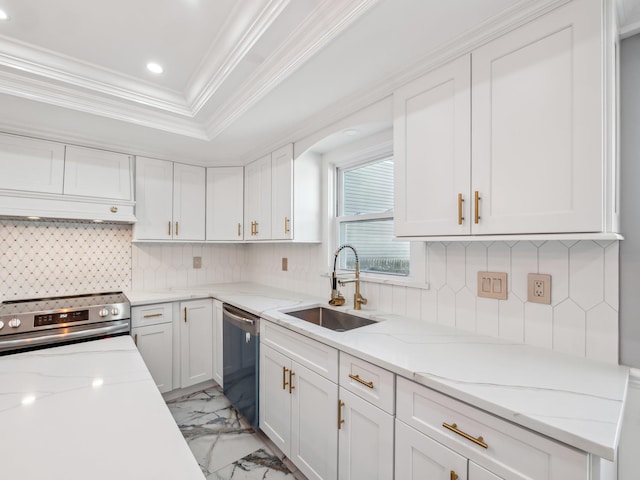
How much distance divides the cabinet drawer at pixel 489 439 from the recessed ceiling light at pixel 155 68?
2.18 metres

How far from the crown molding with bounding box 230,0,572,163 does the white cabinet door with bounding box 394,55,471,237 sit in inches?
1.8

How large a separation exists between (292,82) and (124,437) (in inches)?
66.3

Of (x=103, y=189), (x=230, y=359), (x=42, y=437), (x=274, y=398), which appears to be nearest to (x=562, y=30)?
(x=42, y=437)

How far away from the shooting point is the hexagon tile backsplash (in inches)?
95.4

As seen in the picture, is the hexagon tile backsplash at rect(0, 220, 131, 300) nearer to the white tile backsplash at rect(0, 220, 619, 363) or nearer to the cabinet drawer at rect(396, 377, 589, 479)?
the white tile backsplash at rect(0, 220, 619, 363)

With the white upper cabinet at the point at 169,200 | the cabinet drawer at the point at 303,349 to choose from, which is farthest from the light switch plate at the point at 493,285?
the white upper cabinet at the point at 169,200

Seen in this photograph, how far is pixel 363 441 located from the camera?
133 centimetres

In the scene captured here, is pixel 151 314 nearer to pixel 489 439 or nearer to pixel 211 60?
pixel 211 60

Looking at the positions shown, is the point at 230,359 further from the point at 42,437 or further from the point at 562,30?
the point at 562,30

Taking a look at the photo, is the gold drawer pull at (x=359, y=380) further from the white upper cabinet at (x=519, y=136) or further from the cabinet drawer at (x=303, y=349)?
the white upper cabinet at (x=519, y=136)

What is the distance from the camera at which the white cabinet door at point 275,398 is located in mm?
1833

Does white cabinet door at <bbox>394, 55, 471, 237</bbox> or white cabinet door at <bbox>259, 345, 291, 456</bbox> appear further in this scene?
white cabinet door at <bbox>259, 345, 291, 456</bbox>

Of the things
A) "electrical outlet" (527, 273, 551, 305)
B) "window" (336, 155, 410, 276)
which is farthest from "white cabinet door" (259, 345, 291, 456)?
"electrical outlet" (527, 273, 551, 305)

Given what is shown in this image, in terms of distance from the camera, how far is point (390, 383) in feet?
3.96
